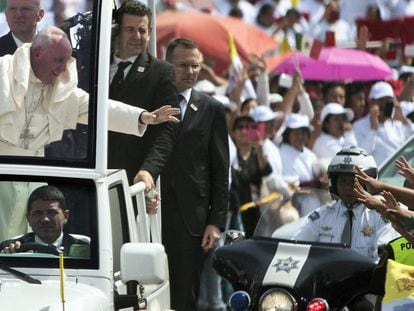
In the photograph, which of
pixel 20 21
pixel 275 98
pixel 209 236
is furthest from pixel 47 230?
pixel 275 98

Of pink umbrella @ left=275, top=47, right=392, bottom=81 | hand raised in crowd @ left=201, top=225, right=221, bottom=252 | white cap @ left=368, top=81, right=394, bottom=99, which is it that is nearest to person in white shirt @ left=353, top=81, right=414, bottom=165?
white cap @ left=368, top=81, right=394, bottom=99

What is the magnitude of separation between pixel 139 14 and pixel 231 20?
13116 mm

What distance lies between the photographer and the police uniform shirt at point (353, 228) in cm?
895

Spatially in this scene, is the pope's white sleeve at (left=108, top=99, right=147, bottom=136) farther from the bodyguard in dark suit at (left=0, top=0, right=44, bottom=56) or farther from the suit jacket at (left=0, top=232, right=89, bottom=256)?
the suit jacket at (left=0, top=232, right=89, bottom=256)

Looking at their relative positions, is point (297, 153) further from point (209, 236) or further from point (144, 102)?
point (144, 102)

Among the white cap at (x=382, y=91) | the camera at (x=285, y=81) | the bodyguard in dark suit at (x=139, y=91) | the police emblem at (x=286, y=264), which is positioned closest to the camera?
the police emblem at (x=286, y=264)

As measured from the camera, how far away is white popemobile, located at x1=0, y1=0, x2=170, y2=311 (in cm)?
696

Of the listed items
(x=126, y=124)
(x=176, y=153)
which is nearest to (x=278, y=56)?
(x=176, y=153)

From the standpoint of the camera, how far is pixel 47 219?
728 centimetres

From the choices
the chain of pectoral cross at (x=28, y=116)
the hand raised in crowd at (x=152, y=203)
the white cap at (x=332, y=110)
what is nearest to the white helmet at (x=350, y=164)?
the hand raised in crowd at (x=152, y=203)

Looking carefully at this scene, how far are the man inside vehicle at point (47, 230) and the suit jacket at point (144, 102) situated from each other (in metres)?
2.25

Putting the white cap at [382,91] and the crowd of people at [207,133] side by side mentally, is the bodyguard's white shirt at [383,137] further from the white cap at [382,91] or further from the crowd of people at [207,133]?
the white cap at [382,91]

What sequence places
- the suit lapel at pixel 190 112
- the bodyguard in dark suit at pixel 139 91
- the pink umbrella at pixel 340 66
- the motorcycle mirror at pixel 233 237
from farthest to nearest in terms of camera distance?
the pink umbrella at pixel 340 66 < the suit lapel at pixel 190 112 < the bodyguard in dark suit at pixel 139 91 < the motorcycle mirror at pixel 233 237

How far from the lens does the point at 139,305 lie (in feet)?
24.5
